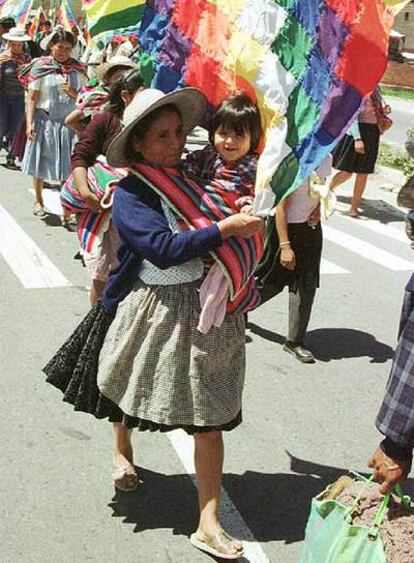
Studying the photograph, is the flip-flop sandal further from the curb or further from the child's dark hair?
the curb

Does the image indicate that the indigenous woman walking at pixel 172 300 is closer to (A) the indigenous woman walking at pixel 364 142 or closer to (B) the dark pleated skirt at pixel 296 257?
(B) the dark pleated skirt at pixel 296 257

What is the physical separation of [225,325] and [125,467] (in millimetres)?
941

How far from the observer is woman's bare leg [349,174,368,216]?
9.75 meters

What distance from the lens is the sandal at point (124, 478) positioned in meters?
3.59

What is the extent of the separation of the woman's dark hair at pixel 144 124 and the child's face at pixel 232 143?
7.4 inches

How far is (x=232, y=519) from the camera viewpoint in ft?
11.5

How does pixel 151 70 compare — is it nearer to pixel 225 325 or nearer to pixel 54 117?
pixel 225 325

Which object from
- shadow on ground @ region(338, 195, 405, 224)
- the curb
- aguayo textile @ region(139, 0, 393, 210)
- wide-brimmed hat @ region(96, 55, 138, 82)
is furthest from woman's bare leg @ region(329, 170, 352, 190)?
aguayo textile @ region(139, 0, 393, 210)

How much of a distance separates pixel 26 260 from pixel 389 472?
207 inches

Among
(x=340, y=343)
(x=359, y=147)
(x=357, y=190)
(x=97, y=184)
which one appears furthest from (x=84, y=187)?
(x=357, y=190)

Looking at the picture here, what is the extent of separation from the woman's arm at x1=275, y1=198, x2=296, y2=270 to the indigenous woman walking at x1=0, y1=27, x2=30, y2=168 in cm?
670

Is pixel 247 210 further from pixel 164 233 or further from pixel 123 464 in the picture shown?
pixel 123 464

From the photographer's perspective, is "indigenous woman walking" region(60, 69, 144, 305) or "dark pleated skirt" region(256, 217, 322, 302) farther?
"dark pleated skirt" region(256, 217, 322, 302)

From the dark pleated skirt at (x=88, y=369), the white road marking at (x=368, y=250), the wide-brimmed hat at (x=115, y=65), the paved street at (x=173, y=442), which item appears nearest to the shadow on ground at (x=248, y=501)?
the paved street at (x=173, y=442)
